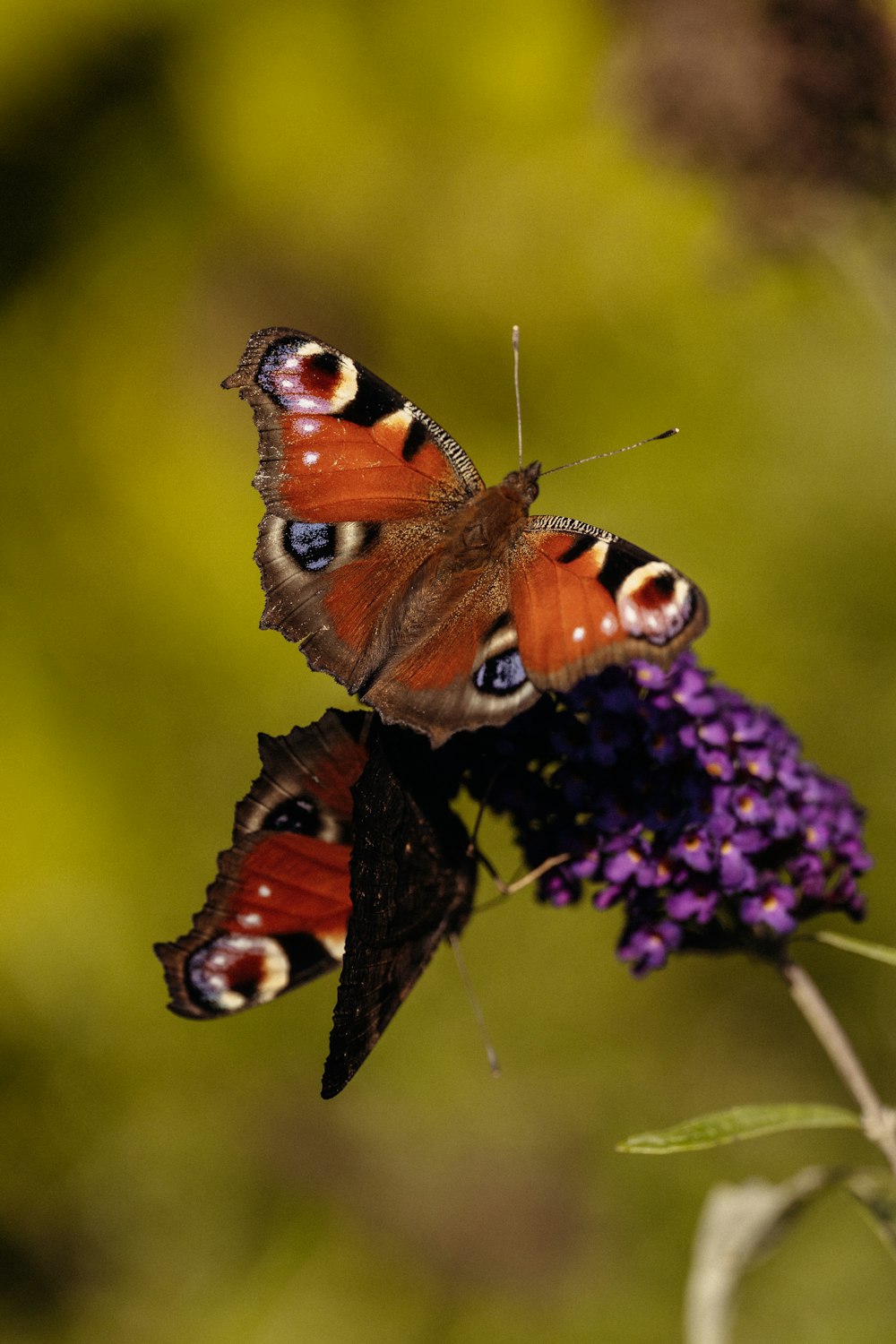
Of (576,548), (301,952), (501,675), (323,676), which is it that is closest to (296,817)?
(301,952)

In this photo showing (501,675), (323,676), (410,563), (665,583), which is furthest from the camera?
(323,676)

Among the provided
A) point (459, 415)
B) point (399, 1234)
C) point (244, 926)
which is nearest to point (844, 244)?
point (459, 415)

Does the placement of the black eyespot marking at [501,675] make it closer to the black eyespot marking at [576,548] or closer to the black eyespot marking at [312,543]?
the black eyespot marking at [576,548]

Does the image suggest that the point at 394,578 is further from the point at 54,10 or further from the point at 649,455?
the point at 54,10

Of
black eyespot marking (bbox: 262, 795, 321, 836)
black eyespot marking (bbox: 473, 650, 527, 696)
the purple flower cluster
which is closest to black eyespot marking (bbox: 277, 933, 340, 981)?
black eyespot marking (bbox: 262, 795, 321, 836)

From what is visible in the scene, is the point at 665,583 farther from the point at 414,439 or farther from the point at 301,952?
the point at 301,952

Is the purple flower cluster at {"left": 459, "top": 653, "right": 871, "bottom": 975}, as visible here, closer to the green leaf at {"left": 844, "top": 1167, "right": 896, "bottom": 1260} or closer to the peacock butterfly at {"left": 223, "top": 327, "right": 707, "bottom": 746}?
the peacock butterfly at {"left": 223, "top": 327, "right": 707, "bottom": 746}

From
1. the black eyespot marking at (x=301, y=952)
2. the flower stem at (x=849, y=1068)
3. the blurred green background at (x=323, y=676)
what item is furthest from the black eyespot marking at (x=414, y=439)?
the blurred green background at (x=323, y=676)
